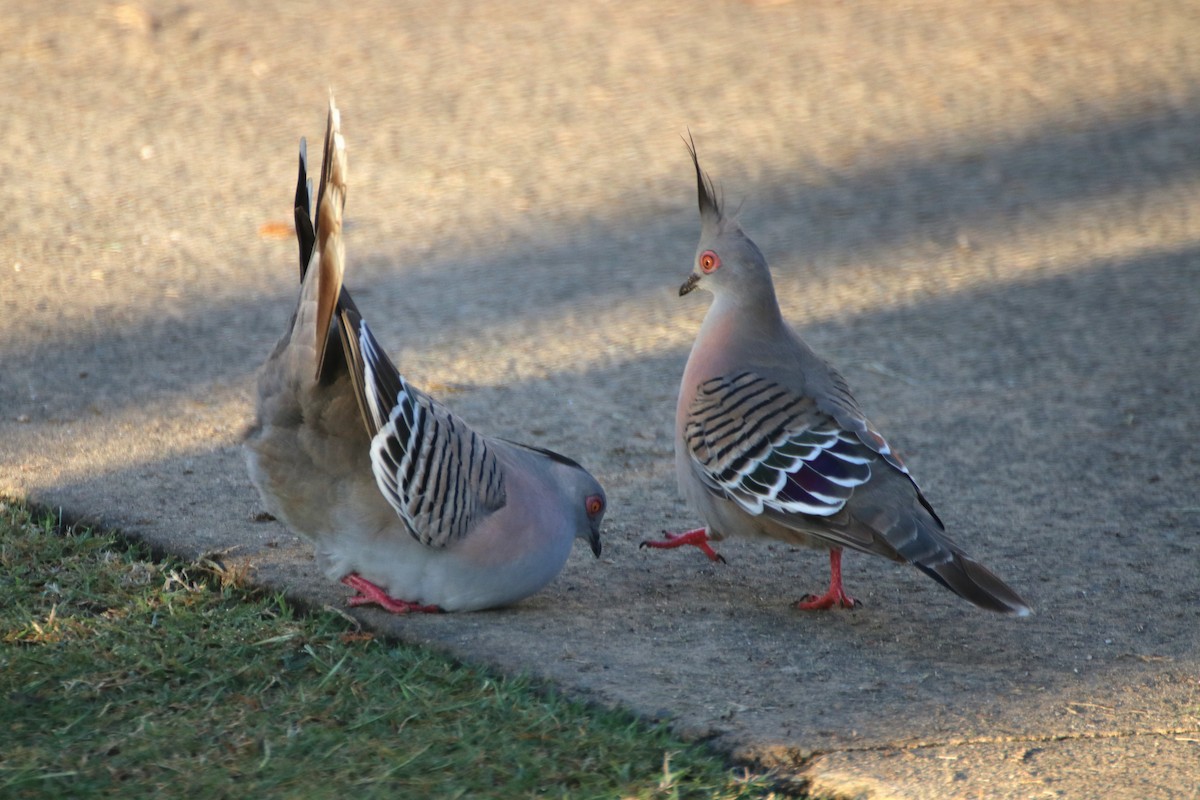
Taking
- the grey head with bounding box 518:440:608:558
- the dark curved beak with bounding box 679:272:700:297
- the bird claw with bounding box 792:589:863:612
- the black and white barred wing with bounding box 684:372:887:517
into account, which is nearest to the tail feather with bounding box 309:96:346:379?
the grey head with bounding box 518:440:608:558

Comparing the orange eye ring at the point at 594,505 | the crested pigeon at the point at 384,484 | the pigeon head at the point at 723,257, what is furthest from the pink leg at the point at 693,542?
the pigeon head at the point at 723,257

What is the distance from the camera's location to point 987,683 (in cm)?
331

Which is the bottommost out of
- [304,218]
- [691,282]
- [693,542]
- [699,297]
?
[693,542]

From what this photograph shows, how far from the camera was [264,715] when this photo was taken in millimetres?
2963

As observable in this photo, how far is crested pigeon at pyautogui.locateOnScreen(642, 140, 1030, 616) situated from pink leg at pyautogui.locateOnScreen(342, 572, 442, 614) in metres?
0.80

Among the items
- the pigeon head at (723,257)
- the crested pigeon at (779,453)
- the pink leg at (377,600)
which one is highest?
the pigeon head at (723,257)

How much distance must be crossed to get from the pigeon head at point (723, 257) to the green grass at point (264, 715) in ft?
4.66

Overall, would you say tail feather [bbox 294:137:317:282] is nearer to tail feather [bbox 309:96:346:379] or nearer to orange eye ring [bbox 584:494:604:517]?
tail feather [bbox 309:96:346:379]

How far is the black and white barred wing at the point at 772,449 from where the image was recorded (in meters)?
3.61

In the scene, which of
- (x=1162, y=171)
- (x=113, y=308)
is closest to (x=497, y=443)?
(x=113, y=308)

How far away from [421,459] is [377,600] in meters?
0.41

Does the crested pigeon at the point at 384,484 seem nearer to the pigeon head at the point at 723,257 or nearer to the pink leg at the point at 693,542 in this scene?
the pink leg at the point at 693,542

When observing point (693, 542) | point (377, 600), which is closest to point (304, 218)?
point (377, 600)

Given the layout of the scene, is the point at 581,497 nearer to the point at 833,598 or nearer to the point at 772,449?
the point at 772,449
